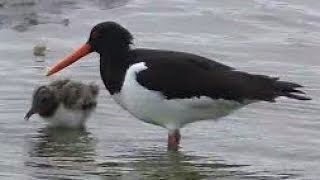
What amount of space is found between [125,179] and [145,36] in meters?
5.32

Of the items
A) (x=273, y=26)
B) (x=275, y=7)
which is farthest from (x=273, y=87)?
(x=275, y=7)

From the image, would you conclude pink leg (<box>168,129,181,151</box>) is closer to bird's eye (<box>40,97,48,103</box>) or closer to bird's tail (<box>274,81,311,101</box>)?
bird's tail (<box>274,81,311,101</box>)

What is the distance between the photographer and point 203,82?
31.1 feet

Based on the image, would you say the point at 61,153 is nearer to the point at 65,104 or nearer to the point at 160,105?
the point at 160,105

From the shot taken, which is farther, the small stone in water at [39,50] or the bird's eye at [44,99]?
the small stone in water at [39,50]

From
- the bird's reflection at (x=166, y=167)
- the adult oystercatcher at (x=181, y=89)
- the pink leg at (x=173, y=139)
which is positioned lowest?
the bird's reflection at (x=166, y=167)

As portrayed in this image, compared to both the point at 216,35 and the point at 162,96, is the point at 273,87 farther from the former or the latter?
the point at 216,35

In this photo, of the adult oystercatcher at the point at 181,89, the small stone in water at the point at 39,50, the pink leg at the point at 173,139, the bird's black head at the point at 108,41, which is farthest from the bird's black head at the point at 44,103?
the small stone in water at the point at 39,50

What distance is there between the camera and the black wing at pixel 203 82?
939cm

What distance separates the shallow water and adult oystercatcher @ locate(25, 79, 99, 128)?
0.11m

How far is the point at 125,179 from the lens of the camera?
8.64 metres

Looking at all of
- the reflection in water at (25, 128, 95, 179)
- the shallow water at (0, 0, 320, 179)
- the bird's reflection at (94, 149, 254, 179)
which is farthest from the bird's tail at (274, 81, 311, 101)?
the reflection in water at (25, 128, 95, 179)

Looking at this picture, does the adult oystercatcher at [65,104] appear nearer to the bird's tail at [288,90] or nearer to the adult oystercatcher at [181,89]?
the adult oystercatcher at [181,89]

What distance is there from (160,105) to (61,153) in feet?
2.84
